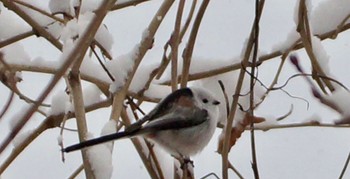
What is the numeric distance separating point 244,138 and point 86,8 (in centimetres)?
79

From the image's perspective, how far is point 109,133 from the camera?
3.82ft

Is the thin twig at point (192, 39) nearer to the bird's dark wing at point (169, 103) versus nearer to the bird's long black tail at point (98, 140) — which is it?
the bird's dark wing at point (169, 103)

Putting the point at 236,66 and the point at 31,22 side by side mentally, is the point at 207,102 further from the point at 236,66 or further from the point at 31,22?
the point at 31,22

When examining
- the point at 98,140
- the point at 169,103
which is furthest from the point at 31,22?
the point at 98,140

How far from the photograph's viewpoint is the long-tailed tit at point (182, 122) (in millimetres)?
1346

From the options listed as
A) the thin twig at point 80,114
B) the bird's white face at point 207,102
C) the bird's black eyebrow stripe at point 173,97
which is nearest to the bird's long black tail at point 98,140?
the thin twig at point 80,114

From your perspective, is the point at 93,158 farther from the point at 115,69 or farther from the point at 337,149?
the point at 337,149

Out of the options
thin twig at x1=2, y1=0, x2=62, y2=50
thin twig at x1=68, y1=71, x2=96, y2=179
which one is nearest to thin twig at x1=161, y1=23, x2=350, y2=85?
thin twig at x1=2, y1=0, x2=62, y2=50

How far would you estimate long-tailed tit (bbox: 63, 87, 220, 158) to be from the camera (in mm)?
1346

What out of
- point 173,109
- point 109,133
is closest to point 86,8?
point 173,109

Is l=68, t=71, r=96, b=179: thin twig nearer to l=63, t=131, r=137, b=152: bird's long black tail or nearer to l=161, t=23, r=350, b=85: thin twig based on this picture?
l=63, t=131, r=137, b=152: bird's long black tail

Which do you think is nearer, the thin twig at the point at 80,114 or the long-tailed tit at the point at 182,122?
the thin twig at the point at 80,114

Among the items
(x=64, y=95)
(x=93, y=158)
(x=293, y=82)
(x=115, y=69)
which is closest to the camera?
(x=93, y=158)

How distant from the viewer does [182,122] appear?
1424mm
